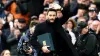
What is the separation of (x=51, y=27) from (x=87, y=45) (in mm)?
1571

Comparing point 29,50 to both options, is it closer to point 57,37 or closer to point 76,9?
point 57,37

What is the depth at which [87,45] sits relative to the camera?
1273 cm

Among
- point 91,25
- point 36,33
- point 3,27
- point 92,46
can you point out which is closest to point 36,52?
point 36,33

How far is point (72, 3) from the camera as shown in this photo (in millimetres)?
15656

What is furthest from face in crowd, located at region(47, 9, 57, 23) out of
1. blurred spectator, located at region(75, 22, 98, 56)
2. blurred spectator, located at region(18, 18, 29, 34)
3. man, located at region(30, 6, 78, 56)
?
blurred spectator, located at region(18, 18, 29, 34)

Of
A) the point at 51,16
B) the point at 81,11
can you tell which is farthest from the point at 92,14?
the point at 51,16

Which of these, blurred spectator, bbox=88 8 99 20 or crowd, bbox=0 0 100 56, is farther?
blurred spectator, bbox=88 8 99 20

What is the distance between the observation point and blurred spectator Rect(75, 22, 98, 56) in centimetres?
1271

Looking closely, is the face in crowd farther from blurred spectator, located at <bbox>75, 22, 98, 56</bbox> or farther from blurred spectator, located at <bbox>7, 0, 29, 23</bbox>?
blurred spectator, located at <bbox>7, 0, 29, 23</bbox>

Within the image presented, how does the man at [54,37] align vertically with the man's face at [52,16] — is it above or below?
below

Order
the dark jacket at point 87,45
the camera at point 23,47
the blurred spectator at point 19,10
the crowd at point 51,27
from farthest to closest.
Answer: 1. the blurred spectator at point 19,10
2. the camera at point 23,47
3. the dark jacket at point 87,45
4. the crowd at point 51,27

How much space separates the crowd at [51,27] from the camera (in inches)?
456

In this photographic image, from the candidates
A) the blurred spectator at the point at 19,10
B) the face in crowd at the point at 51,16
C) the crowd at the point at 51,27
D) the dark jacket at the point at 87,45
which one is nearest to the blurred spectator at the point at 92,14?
the crowd at the point at 51,27

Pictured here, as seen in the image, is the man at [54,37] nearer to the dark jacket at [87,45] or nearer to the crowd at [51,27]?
the crowd at [51,27]
